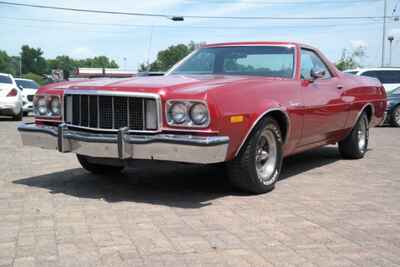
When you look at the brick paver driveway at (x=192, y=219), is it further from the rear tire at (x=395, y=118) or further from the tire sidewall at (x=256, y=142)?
the rear tire at (x=395, y=118)

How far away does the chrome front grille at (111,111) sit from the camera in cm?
465

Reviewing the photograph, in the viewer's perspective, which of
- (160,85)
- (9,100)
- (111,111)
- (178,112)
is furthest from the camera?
(9,100)

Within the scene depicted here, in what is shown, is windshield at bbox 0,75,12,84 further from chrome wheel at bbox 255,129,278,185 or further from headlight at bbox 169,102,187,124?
headlight at bbox 169,102,187,124

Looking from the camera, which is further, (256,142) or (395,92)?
(395,92)

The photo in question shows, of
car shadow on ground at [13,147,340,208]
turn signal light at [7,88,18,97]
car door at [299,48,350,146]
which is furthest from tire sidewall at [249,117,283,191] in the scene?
turn signal light at [7,88,18,97]

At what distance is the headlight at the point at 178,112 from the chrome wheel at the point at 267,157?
3.22ft

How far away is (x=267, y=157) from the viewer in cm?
539

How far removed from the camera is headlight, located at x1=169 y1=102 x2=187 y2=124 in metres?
4.52

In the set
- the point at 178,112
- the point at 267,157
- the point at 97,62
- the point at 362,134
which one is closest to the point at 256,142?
the point at 267,157

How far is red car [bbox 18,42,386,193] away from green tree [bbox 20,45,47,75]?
139575 mm

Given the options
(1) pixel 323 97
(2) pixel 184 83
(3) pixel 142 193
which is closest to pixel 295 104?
(1) pixel 323 97

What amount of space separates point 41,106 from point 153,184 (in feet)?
4.68

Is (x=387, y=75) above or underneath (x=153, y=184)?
above

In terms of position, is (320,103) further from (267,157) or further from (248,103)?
(248,103)
